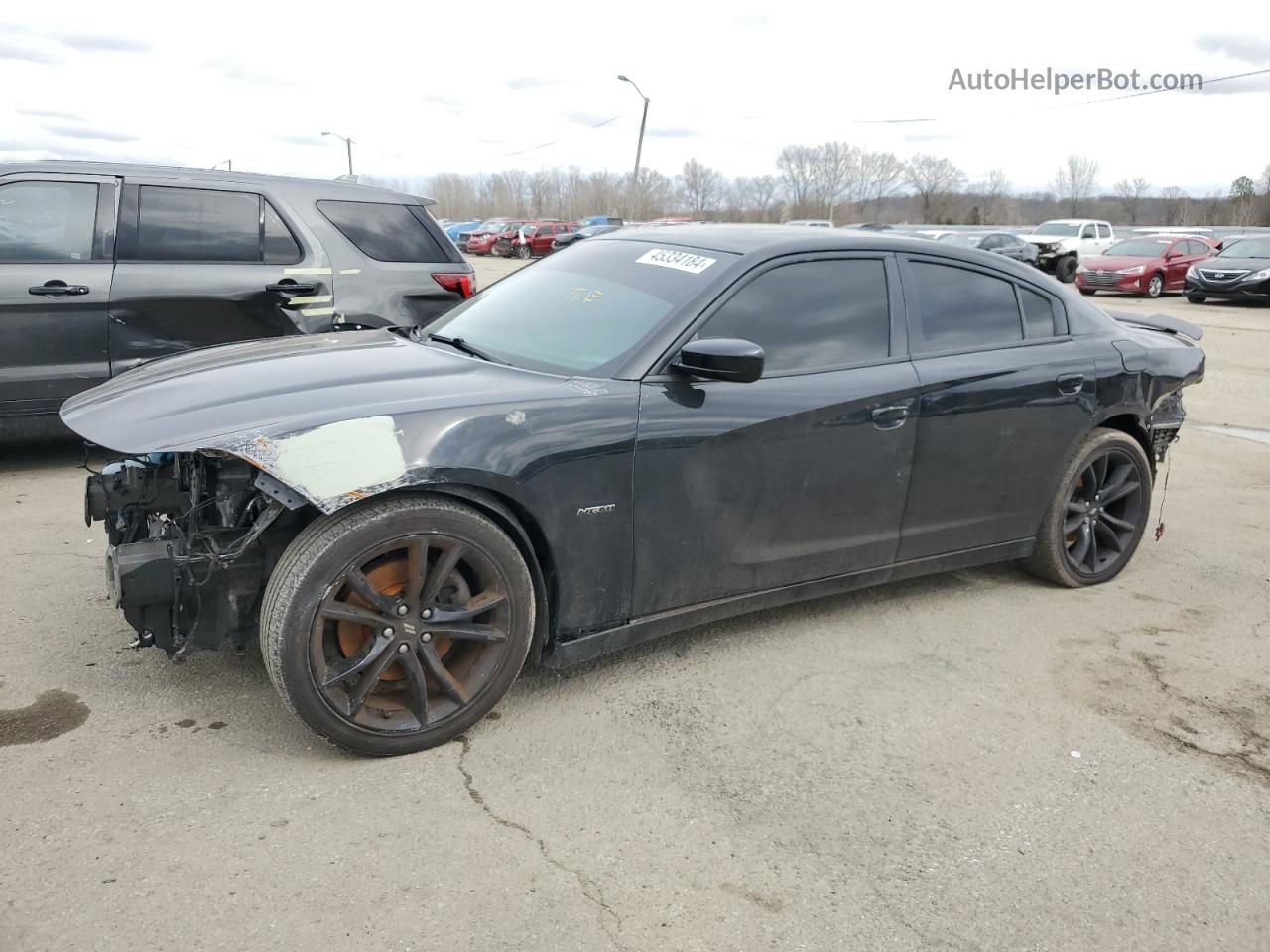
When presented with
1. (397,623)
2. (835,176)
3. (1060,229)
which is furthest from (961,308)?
(835,176)

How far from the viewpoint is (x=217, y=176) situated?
6559mm

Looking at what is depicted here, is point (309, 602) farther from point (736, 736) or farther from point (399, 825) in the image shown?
point (736, 736)

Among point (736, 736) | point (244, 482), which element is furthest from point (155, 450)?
point (736, 736)

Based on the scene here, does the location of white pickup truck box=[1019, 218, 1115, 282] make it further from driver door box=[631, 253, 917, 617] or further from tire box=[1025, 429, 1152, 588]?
driver door box=[631, 253, 917, 617]

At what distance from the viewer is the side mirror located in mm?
3328

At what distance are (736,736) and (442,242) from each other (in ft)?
15.9

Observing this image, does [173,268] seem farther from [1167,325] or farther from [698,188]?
[698,188]

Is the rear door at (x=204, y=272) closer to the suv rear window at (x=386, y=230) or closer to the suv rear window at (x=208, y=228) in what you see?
the suv rear window at (x=208, y=228)

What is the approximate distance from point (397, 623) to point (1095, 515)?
3.36 m

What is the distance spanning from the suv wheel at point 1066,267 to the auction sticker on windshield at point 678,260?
2926cm

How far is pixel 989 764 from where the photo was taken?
3.28 metres

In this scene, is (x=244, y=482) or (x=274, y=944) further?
(x=244, y=482)

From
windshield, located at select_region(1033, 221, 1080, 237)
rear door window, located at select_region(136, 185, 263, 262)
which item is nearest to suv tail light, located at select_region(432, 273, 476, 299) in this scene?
rear door window, located at select_region(136, 185, 263, 262)

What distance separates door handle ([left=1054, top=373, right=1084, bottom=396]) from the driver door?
88 cm
